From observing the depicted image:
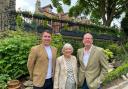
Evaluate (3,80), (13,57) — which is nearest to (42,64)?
(3,80)

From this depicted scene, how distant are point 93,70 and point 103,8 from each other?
24.2 metres

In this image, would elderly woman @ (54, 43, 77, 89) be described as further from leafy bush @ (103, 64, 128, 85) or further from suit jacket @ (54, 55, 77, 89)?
leafy bush @ (103, 64, 128, 85)

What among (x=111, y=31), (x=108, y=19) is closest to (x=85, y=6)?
(x=108, y=19)

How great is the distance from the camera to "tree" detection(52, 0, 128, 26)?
97.5 ft

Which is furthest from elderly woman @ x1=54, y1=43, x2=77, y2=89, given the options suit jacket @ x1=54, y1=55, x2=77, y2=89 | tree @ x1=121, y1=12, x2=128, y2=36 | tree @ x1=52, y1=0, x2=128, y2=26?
tree @ x1=52, y1=0, x2=128, y2=26

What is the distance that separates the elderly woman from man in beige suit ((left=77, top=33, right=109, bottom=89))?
170 millimetres

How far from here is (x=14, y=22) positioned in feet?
45.1

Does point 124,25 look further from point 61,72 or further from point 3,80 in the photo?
point 61,72

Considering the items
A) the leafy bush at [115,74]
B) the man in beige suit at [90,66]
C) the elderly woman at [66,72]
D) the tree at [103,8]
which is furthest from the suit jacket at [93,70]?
the tree at [103,8]

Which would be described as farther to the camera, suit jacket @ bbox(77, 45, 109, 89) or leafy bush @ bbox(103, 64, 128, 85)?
leafy bush @ bbox(103, 64, 128, 85)

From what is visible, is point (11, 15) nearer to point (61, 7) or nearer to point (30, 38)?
point (30, 38)

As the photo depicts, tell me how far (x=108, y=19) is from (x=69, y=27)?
14286 mm

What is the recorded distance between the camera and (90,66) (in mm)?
6129

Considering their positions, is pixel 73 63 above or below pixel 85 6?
below
